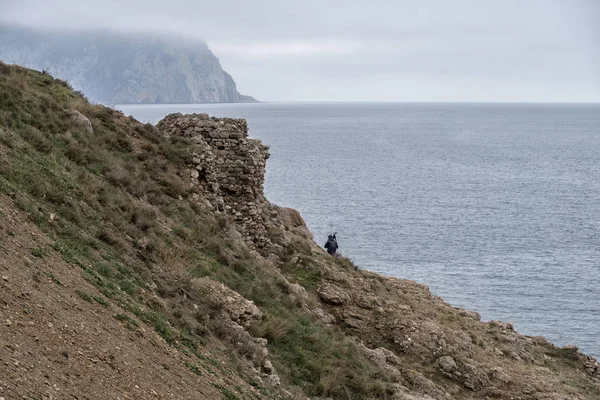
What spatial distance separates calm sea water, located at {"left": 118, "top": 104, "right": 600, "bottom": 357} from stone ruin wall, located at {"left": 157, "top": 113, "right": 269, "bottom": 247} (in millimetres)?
22416

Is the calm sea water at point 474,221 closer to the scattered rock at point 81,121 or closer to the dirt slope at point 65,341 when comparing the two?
the scattered rock at point 81,121

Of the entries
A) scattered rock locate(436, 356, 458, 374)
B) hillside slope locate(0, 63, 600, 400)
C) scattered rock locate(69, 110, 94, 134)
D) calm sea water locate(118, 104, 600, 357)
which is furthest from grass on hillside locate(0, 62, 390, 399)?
calm sea water locate(118, 104, 600, 357)

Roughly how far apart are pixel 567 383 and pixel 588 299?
24.0 m

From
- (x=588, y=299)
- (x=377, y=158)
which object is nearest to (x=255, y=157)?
(x=588, y=299)

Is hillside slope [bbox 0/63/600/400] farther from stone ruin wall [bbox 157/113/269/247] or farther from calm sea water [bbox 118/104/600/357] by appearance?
calm sea water [bbox 118/104/600/357]

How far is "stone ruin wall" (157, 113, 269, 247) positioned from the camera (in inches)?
922

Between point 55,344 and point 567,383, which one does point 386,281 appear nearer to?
point 567,383

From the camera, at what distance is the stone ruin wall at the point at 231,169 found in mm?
23406

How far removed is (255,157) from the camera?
80.6 ft

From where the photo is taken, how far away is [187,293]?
1523cm

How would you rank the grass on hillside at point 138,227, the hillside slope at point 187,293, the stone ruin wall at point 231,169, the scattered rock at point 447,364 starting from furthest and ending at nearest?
1. the stone ruin wall at point 231,169
2. the scattered rock at point 447,364
3. the grass on hillside at point 138,227
4. the hillside slope at point 187,293

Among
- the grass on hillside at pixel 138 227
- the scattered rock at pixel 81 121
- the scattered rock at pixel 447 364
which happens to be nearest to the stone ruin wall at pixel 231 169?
the grass on hillside at pixel 138 227

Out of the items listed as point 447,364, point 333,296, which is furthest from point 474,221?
point 447,364

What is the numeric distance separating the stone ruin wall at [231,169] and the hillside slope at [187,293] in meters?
0.06
